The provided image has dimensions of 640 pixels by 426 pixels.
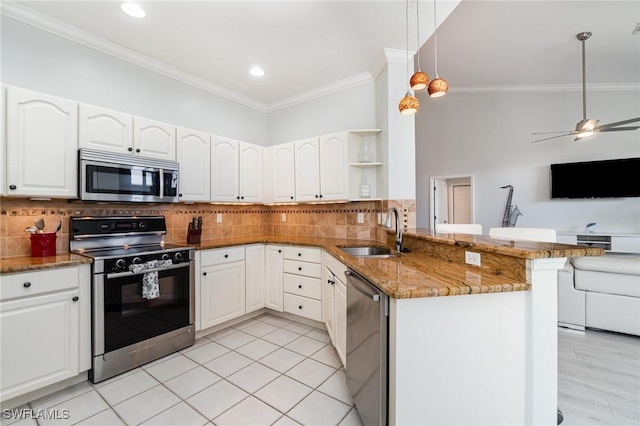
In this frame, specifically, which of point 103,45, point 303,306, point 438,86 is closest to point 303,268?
point 303,306

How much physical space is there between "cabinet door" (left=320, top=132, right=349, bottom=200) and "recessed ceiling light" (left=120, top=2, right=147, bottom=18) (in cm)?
189

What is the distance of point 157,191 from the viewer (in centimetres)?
250

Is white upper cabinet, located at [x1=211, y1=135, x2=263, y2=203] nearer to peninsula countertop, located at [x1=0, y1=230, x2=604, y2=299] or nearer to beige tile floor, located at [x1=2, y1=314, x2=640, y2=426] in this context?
peninsula countertop, located at [x1=0, y1=230, x2=604, y2=299]

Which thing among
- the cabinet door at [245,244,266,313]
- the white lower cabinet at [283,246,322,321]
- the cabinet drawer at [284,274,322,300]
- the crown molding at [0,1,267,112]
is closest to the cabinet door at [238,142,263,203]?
the cabinet door at [245,244,266,313]

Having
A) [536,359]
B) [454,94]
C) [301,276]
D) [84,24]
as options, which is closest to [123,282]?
[301,276]

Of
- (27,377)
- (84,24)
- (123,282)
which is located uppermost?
(84,24)

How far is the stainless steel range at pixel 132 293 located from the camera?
1.93 metres

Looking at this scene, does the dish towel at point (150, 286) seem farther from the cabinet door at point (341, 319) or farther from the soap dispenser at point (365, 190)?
the soap dispenser at point (365, 190)

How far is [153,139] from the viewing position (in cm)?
253

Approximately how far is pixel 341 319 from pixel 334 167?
1660mm

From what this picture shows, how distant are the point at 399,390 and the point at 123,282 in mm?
2064

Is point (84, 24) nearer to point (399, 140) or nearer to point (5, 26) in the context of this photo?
point (5, 26)

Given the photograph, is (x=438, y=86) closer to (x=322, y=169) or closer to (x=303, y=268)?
(x=322, y=169)

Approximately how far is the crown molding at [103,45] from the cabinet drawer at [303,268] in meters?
2.36
